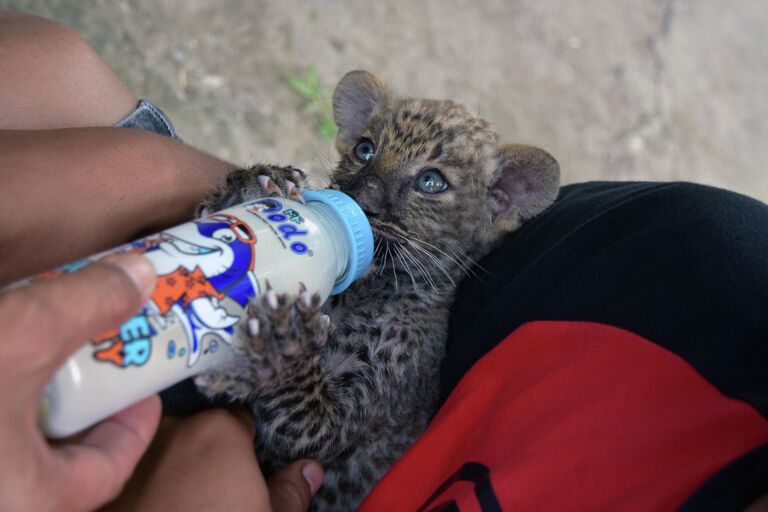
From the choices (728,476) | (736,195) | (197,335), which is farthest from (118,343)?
(736,195)

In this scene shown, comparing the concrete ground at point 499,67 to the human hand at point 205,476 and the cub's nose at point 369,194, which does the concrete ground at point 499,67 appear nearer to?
the cub's nose at point 369,194

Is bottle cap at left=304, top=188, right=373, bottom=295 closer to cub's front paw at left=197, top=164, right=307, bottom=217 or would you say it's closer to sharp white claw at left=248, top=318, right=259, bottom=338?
cub's front paw at left=197, top=164, right=307, bottom=217

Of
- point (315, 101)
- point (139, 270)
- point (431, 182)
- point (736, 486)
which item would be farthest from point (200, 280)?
point (315, 101)

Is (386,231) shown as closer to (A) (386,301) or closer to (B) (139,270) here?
(A) (386,301)

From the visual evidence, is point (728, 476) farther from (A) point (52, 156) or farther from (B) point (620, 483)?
(A) point (52, 156)

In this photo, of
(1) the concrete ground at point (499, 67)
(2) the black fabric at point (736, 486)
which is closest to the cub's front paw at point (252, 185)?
(2) the black fabric at point (736, 486)
